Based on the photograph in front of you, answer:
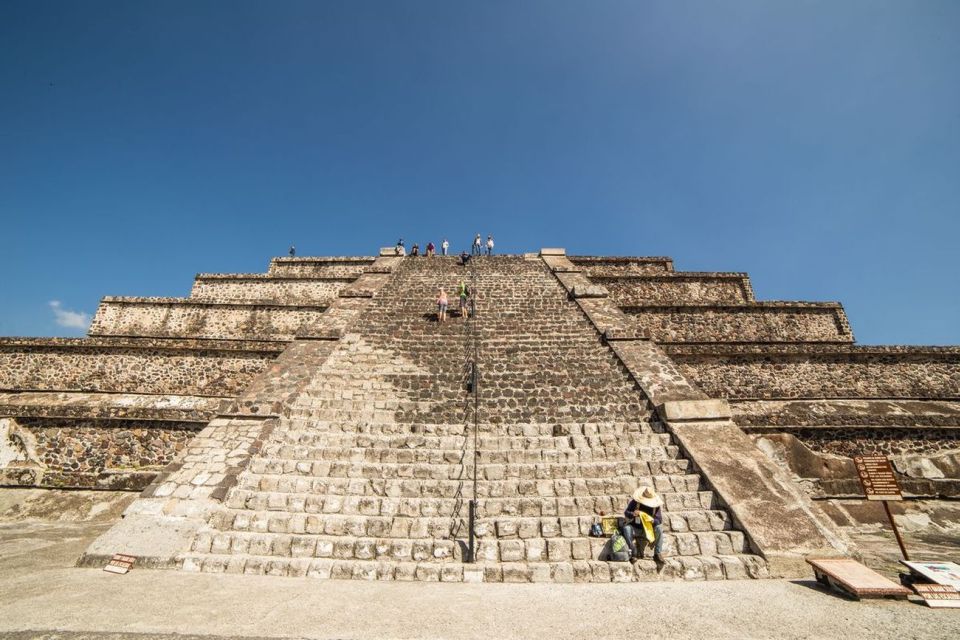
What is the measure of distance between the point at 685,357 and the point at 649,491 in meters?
6.23

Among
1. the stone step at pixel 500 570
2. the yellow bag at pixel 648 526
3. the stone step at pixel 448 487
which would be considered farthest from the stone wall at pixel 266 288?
the yellow bag at pixel 648 526

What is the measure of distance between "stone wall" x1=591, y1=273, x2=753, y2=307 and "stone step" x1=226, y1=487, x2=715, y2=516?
9.94 m

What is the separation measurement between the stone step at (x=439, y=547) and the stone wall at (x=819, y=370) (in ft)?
19.0

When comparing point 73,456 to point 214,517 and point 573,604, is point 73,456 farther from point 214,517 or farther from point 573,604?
point 573,604

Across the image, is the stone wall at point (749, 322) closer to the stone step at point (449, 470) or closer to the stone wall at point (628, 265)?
the stone wall at point (628, 265)

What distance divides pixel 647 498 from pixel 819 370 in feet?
27.5

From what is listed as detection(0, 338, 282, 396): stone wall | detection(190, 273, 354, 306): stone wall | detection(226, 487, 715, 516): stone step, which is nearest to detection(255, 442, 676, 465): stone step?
detection(226, 487, 715, 516): stone step

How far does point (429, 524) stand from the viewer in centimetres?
532

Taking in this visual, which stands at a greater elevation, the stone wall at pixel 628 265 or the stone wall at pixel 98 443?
the stone wall at pixel 628 265

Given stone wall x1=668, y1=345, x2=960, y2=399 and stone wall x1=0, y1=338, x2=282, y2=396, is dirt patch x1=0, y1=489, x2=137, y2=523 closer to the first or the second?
stone wall x1=0, y1=338, x2=282, y2=396

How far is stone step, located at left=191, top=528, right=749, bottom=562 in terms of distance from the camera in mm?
4988

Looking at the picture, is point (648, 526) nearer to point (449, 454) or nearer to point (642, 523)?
point (642, 523)

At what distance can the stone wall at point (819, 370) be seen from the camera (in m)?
9.90

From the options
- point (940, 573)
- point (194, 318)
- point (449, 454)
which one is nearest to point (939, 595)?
point (940, 573)
